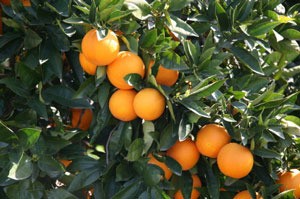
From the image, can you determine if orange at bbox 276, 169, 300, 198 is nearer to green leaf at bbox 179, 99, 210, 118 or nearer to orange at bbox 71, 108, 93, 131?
green leaf at bbox 179, 99, 210, 118

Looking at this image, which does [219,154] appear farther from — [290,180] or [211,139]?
A: [290,180]

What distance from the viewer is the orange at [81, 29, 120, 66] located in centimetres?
130

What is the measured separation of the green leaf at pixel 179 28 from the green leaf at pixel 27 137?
431mm

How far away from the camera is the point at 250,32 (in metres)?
1.50

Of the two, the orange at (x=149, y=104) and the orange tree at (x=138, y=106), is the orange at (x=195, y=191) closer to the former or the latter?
the orange tree at (x=138, y=106)

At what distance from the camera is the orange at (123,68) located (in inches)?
53.2

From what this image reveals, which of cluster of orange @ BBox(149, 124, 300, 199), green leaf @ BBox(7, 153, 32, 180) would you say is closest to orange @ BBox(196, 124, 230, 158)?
cluster of orange @ BBox(149, 124, 300, 199)

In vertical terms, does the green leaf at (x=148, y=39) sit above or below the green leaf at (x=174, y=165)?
above

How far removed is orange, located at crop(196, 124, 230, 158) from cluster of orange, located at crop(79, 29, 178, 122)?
0.12 meters

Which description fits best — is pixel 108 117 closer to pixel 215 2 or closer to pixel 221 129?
pixel 221 129

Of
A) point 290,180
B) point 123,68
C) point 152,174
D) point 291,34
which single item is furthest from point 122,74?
point 291,34

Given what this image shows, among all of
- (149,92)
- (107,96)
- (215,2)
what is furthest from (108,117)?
(215,2)

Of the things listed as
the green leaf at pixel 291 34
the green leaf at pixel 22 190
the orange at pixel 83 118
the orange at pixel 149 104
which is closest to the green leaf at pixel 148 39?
the orange at pixel 149 104

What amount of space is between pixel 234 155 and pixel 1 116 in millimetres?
642
